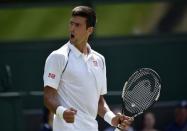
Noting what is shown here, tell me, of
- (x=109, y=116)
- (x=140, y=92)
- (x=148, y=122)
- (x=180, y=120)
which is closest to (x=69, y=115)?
(x=109, y=116)

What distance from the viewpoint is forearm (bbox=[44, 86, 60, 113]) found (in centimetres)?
546

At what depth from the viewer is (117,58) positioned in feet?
37.4

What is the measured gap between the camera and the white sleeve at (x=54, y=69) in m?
5.49

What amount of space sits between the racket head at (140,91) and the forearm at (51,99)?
1.94 ft

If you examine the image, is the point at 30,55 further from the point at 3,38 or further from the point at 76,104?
the point at 76,104

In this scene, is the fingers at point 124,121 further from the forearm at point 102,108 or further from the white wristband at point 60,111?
the white wristband at point 60,111

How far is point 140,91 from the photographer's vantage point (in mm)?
5906

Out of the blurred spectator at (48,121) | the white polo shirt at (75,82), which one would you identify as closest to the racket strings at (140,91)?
the white polo shirt at (75,82)

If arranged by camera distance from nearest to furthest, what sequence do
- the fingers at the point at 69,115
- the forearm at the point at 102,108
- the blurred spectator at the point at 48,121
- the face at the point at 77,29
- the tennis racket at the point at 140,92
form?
1. the fingers at the point at 69,115
2. the face at the point at 77,29
3. the tennis racket at the point at 140,92
4. the forearm at the point at 102,108
5. the blurred spectator at the point at 48,121

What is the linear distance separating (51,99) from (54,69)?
0.70 feet

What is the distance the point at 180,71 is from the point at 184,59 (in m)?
0.20

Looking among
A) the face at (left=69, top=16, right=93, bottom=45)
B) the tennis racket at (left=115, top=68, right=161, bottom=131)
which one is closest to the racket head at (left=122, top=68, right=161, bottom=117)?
the tennis racket at (left=115, top=68, right=161, bottom=131)

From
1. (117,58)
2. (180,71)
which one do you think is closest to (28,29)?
(117,58)

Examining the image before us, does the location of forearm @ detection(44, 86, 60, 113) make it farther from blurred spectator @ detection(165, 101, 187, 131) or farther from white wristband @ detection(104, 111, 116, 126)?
blurred spectator @ detection(165, 101, 187, 131)
